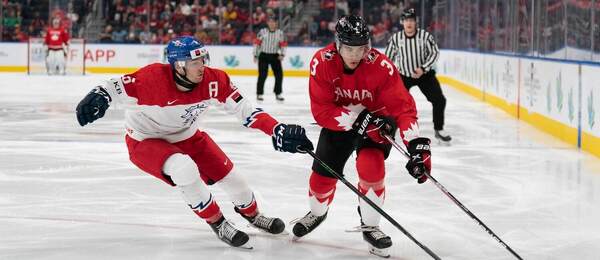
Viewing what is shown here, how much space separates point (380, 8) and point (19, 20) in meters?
7.73

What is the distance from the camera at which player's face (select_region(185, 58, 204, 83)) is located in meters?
3.84

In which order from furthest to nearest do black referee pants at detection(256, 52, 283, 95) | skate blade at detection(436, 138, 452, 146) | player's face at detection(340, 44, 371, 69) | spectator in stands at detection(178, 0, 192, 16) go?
spectator in stands at detection(178, 0, 192, 16) → black referee pants at detection(256, 52, 283, 95) → skate blade at detection(436, 138, 452, 146) → player's face at detection(340, 44, 371, 69)

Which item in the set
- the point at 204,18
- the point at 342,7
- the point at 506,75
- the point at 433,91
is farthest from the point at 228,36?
the point at 433,91

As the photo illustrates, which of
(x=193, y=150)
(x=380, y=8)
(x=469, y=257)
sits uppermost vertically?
(x=380, y=8)

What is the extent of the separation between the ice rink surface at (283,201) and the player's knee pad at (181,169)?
1.02 ft

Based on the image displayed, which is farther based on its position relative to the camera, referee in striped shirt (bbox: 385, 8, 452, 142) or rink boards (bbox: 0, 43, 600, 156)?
referee in striped shirt (bbox: 385, 8, 452, 142)

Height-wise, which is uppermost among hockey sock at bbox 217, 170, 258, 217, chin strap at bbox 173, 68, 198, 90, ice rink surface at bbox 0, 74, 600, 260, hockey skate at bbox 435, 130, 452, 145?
chin strap at bbox 173, 68, 198, 90

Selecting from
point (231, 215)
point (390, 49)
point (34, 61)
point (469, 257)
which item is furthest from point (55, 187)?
point (34, 61)

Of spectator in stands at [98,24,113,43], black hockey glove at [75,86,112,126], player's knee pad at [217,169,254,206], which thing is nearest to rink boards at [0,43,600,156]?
spectator in stands at [98,24,113,43]

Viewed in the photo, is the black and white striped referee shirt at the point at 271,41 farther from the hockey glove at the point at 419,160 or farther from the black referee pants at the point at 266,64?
the hockey glove at the point at 419,160

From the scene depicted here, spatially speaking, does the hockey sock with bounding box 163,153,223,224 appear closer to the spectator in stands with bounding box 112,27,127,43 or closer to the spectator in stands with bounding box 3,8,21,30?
the spectator in stands with bounding box 112,27,127,43

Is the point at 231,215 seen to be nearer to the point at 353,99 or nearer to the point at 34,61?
the point at 353,99

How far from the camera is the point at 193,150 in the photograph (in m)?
4.14

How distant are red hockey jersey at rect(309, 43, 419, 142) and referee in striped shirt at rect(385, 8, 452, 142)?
14.3ft
